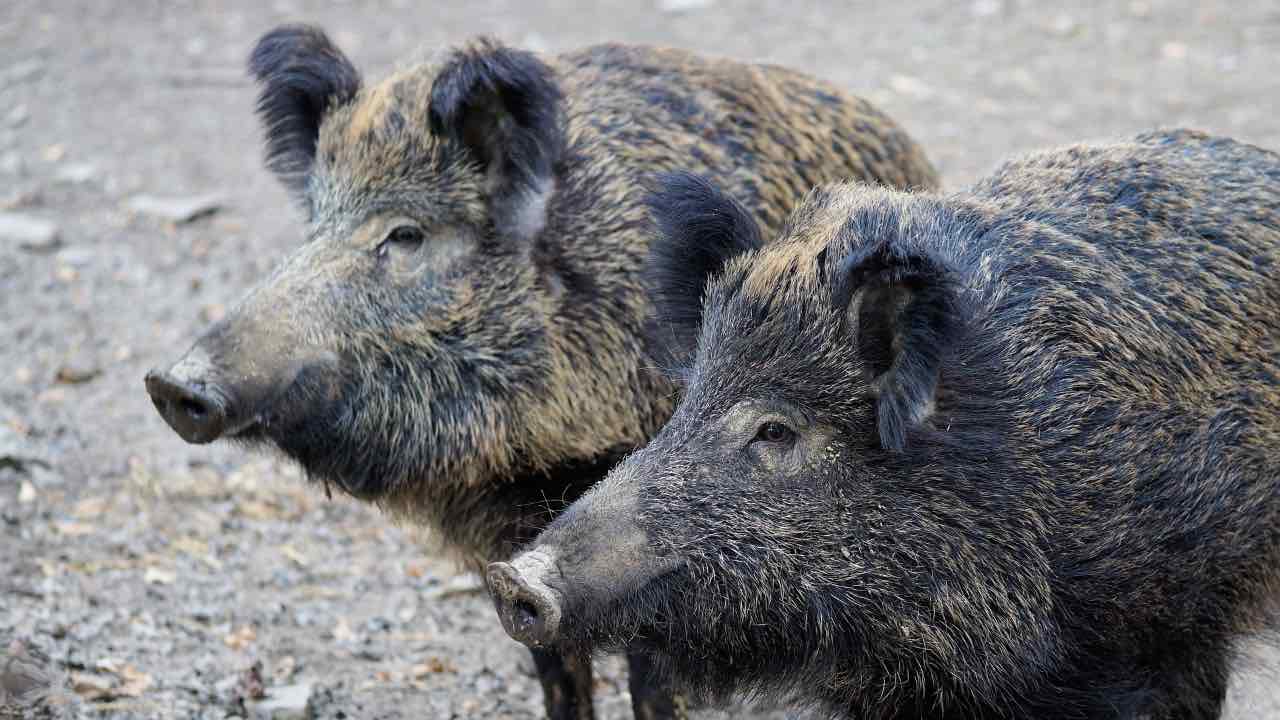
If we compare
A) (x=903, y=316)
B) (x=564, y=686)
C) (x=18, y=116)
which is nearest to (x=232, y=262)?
(x=18, y=116)

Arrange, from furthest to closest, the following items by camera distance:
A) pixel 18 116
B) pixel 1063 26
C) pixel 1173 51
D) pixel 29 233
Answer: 1. pixel 1063 26
2. pixel 18 116
3. pixel 1173 51
4. pixel 29 233

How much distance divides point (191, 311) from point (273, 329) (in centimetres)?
421

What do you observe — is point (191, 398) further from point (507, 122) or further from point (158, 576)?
point (158, 576)

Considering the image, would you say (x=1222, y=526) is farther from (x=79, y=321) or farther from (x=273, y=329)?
(x=79, y=321)

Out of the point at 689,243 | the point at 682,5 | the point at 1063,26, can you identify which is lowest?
the point at 682,5

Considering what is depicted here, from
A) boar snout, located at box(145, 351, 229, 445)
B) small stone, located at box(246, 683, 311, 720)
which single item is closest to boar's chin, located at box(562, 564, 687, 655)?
boar snout, located at box(145, 351, 229, 445)

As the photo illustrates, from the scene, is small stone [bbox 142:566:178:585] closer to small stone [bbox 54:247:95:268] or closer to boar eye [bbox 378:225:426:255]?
boar eye [bbox 378:225:426:255]

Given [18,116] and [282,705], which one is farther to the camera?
[18,116]

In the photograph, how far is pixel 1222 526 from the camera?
3.92 metres

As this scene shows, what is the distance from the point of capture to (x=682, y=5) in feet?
43.4

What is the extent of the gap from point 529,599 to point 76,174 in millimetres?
8319

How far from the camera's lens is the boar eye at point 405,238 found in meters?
5.05

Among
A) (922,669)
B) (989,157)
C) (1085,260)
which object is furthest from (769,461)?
(989,157)

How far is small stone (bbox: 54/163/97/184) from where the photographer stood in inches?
418
